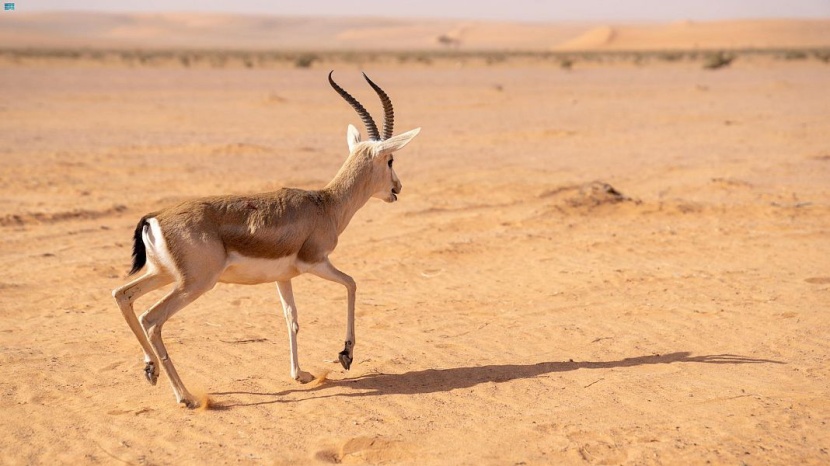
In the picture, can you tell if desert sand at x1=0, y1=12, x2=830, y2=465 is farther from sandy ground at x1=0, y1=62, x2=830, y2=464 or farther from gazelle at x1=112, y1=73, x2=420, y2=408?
gazelle at x1=112, y1=73, x2=420, y2=408

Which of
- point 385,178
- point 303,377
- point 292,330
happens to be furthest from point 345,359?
point 385,178

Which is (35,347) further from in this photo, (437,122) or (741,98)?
(741,98)

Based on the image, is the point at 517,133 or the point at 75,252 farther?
the point at 517,133

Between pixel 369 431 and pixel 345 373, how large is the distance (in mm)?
1391

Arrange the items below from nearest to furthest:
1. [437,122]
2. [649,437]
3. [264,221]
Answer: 1. [649,437]
2. [264,221]
3. [437,122]

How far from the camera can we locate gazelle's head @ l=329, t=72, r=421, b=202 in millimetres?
8625

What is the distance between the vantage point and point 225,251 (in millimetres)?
7262

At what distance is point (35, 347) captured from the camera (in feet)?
28.8

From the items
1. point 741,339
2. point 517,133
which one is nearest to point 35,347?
point 741,339

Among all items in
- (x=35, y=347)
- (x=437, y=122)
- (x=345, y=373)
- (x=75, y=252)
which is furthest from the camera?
(x=437, y=122)

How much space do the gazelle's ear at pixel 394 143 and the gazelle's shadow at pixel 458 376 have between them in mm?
2076

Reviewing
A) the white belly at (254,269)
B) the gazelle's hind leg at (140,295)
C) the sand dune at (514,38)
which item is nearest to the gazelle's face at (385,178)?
the white belly at (254,269)

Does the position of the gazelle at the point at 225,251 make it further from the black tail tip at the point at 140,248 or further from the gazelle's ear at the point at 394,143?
the gazelle's ear at the point at 394,143

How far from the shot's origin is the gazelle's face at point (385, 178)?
880 centimetres
